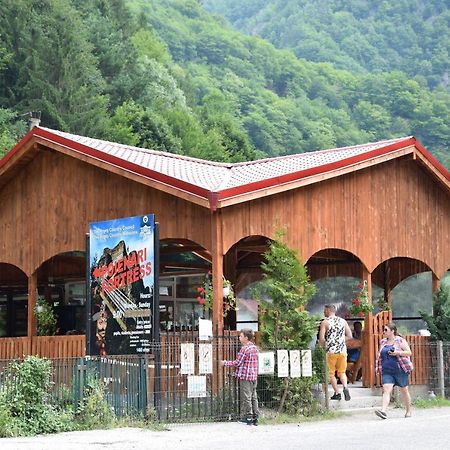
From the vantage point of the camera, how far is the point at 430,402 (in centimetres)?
2109

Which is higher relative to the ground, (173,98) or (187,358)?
(173,98)

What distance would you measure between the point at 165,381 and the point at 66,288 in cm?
1247

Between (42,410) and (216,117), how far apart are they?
60769mm

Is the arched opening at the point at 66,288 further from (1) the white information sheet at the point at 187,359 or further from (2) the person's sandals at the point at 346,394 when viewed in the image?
(1) the white information sheet at the point at 187,359

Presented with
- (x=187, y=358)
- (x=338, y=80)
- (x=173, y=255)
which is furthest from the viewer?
(x=338, y=80)

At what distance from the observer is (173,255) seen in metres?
26.6

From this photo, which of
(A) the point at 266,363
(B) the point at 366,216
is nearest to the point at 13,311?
(B) the point at 366,216

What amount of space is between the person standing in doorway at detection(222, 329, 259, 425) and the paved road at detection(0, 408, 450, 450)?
0.30 m

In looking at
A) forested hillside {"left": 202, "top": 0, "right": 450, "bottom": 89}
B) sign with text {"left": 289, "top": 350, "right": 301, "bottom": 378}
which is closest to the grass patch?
sign with text {"left": 289, "top": 350, "right": 301, "bottom": 378}

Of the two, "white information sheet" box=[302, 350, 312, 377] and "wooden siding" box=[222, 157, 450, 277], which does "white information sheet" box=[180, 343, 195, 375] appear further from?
"wooden siding" box=[222, 157, 450, 277]

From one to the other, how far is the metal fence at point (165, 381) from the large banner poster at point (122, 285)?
0.71m

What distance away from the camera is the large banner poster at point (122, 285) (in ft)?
59.1

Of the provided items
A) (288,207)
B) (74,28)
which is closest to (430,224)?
(288,207)

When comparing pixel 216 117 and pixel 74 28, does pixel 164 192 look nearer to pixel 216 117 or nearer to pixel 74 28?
pixel 74 28
